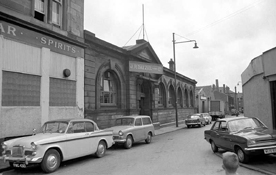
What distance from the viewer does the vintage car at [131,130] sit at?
37.4 ft

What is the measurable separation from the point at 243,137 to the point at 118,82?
1219cm

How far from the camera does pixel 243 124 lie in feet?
28.1

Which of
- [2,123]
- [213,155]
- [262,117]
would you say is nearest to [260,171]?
[213,155]

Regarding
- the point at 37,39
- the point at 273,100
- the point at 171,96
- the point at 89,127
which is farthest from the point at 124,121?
the point at 171,96

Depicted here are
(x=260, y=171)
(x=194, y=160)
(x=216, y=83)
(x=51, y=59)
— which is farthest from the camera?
(x=216, y=83)

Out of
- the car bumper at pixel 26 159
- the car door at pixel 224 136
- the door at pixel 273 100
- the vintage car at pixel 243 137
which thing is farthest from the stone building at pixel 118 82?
the door at pixel 273 100

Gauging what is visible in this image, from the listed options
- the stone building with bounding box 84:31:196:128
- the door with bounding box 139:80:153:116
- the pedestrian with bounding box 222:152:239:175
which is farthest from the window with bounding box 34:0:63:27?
the pedestrian with bounding box 222:152:239:175

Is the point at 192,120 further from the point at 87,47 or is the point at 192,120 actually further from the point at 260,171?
the point at 260,171

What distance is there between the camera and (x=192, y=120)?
2469 centimetres

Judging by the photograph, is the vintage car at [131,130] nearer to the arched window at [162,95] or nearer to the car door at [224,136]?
the car door at [224,136]

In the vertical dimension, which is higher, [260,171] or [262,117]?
[262,117]

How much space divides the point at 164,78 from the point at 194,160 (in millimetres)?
20084

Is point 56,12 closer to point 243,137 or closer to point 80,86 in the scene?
point 80,86

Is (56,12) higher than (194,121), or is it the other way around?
(56,12)
